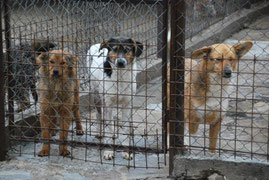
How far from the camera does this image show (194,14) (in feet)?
29.2

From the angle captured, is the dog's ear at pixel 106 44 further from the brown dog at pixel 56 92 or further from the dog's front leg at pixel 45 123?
the dog's front leg at pixel 45 123

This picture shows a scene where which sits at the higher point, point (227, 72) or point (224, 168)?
point (227, 72)

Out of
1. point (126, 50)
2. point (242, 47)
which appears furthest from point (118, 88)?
point (242, 47)

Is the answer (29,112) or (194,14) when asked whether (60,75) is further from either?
(194,14)

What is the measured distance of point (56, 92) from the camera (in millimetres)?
4848

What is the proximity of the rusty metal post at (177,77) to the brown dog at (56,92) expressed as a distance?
1.27 meters

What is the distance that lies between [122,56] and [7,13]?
53.2 inches

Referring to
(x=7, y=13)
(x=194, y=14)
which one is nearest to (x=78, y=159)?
(x=7, y=13)

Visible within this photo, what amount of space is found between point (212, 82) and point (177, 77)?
2.40 feet

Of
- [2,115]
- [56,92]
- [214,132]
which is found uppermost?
[56,92]

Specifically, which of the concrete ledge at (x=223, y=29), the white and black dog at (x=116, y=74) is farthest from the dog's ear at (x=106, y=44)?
the concrete ledge at (x=223, y=29)

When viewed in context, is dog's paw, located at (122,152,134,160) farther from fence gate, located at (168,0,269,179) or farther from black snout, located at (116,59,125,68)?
black snout, located at (116,59,125,68)

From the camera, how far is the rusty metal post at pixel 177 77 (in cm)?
373

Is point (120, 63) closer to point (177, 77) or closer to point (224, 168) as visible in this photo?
point (177, 77)
